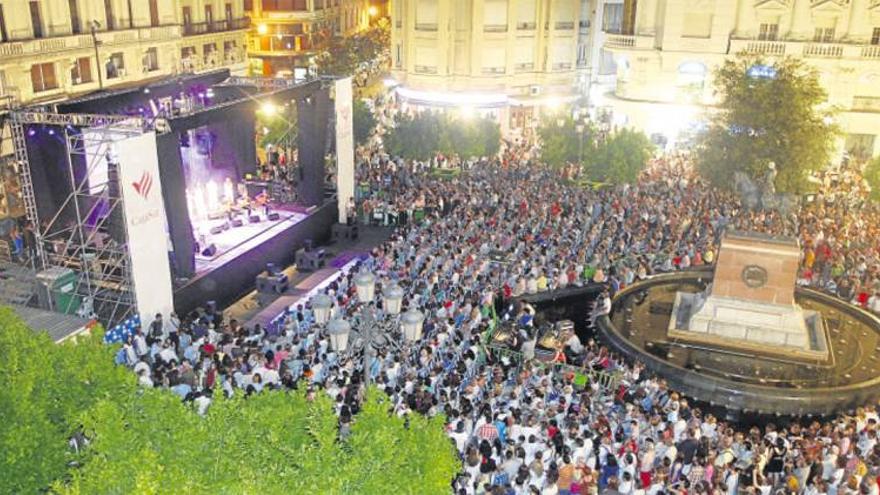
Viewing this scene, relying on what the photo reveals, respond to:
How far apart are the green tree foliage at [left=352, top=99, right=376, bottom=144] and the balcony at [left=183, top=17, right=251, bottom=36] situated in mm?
14422

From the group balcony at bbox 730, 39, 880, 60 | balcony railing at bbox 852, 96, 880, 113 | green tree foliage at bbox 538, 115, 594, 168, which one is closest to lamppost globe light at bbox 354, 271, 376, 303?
green tree foliage at bbox 538, 115, 594, 168

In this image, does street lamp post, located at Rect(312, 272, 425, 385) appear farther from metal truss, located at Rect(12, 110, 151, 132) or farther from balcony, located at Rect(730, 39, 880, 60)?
balcony, located at Rect(730, 39, 880, 60)

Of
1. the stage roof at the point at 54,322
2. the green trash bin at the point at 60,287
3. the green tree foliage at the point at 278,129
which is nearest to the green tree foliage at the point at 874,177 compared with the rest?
the green tree foliage at the point at 278,129

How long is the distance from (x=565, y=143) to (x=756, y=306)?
49.8 ft

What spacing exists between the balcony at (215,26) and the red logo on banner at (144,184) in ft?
95.8

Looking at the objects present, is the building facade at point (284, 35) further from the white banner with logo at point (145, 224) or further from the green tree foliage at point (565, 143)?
the white banner with logo at point (145, 224)

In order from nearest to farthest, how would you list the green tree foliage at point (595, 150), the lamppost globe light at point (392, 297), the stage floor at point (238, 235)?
1. the lamppost globe light at point (392, 297)
2. the stage floor at point (238, 235)
3. the green tree foliage at point (595, 150)

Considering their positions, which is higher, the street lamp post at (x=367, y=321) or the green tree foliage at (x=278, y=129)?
the street lamp post at (x=367, y=321)

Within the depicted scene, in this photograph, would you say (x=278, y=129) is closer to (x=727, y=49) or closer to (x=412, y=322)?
(x=727, y=49)

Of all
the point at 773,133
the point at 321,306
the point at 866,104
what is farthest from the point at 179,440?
the point at 866,104

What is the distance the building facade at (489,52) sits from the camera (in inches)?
1811

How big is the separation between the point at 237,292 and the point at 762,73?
75.4 feet

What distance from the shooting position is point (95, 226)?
20.5 m

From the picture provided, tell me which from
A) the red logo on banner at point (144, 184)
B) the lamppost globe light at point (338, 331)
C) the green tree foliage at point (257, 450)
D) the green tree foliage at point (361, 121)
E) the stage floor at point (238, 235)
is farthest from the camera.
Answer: the green tree foliage at point (361, 121)
